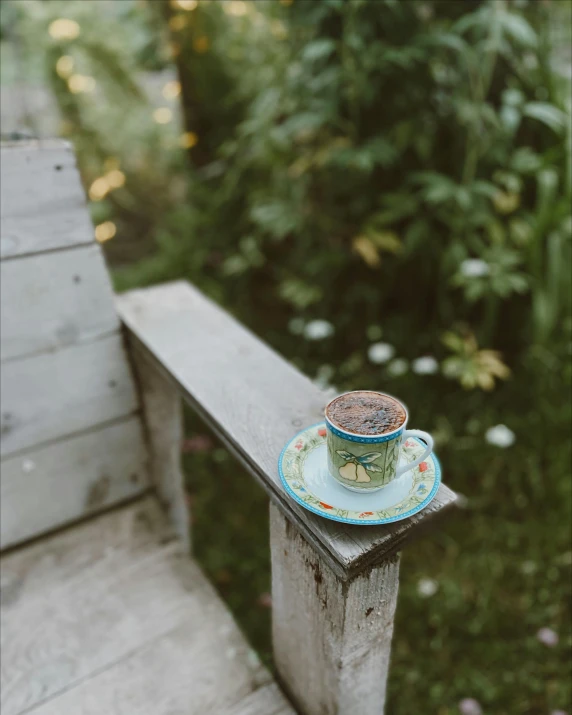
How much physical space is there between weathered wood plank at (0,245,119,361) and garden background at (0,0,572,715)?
854 millimetres

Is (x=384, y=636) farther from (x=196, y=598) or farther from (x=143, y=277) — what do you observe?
(x=143, y=277)

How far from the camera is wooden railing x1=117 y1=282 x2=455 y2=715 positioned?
0.73 meters

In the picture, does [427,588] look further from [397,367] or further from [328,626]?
[328,626]

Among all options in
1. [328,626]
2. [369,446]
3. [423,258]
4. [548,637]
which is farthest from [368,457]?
[423,258]

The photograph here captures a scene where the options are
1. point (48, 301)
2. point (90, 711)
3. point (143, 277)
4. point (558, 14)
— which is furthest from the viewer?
point (143, 277)

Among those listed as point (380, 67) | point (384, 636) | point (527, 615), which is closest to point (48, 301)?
point (384, 636)

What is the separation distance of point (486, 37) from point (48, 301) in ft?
4.70

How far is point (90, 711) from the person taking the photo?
99cm

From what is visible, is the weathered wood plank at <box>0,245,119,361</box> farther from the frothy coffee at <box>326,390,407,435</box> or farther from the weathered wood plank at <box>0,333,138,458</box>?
the frothy coffee at <box>326,390,407,435</box>

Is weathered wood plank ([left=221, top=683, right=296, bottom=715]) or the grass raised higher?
weathered wood plank ([left=221, top=683, right=296, bottom=715])

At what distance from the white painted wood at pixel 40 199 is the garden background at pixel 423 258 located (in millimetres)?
823

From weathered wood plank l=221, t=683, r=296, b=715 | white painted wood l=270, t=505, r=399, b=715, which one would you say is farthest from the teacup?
weathered wood plank l=221, t=683, r=296, b=715

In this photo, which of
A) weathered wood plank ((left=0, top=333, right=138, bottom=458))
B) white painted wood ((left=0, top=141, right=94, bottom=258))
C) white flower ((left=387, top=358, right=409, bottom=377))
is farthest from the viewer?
white flower ((left=387, top=358, right=409, bottom=377))

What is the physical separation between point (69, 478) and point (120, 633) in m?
0.35
